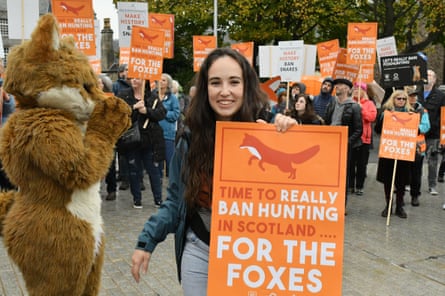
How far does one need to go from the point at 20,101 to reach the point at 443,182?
30.8 ft

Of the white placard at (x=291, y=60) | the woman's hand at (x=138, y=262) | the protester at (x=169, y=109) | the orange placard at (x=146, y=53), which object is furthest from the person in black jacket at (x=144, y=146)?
the woman's hand at (x=138, y=262)

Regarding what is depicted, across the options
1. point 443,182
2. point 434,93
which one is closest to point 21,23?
point 434,93

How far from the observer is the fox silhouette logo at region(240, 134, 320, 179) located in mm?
2027

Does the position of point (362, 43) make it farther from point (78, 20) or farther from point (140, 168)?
point (78, 20)

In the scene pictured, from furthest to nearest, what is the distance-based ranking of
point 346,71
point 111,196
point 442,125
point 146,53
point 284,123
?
1. point 346,71
2. point 442,125
3. point 111,196
4. point 146,53
5. point 284,123

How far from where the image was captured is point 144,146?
285 inches

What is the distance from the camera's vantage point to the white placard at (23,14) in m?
5.80

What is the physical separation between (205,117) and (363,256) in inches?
142

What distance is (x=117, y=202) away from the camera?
Result: 775cm

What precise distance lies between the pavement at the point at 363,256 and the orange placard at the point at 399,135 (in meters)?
0.95

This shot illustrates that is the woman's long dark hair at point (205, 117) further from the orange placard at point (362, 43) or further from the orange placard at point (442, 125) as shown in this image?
→ the orange placard at point (362, 43)

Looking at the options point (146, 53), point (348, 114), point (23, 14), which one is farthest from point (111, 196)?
point (348, 114)

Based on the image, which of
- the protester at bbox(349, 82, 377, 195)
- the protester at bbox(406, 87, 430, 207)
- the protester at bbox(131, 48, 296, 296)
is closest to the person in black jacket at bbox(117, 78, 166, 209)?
the protester at bbox(349, 82, 377, 195)

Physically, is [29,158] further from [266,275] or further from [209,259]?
[266,275]
